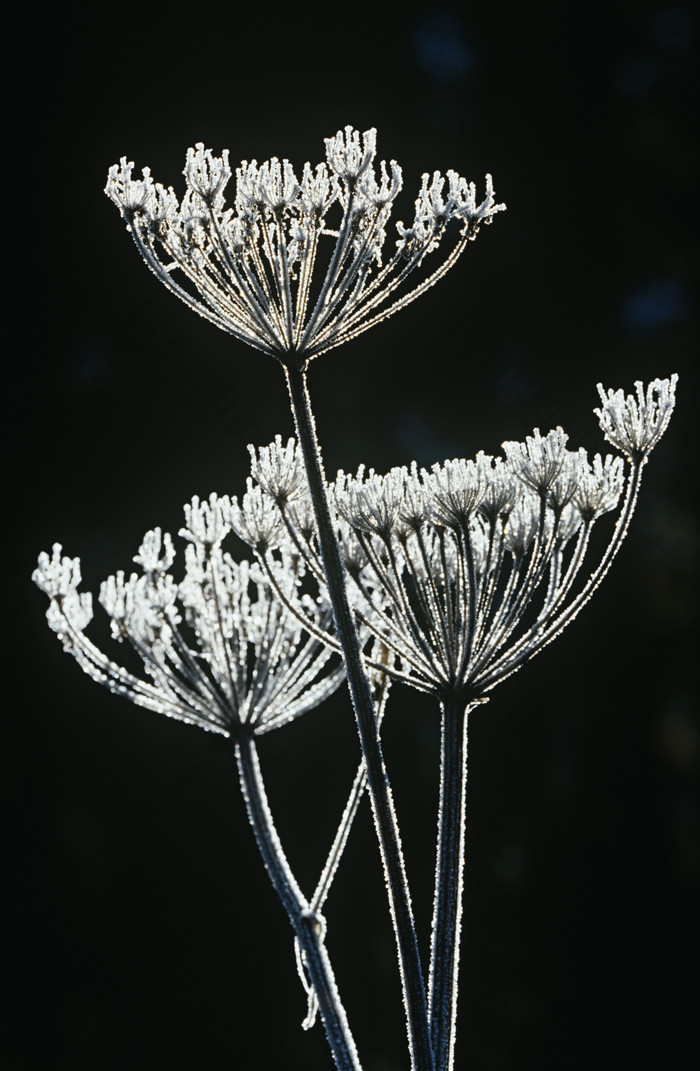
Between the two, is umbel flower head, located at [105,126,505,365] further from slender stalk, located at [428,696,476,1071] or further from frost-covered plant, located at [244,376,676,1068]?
slender stalk, located at [428,696,476,1071]

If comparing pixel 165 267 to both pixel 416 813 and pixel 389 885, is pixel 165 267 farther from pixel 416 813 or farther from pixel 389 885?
pixel 416 813

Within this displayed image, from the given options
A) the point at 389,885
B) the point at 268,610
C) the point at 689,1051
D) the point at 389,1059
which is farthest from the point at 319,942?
the point at 689,1051

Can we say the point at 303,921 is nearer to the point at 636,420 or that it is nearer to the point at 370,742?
the point at 370,742

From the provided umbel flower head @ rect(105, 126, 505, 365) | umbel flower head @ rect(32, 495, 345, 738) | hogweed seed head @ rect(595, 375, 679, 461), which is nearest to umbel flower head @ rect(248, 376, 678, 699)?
hogweed seed head @ rect(595, 375, 679, 461)

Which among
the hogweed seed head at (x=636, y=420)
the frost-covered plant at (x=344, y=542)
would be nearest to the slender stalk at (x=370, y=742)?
the frost-covered plant at (x=344, y=542)

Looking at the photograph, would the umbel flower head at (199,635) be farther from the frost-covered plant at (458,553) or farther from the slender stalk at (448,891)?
the slender stalk at (448,891)

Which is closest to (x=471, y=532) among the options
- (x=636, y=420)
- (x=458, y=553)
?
(x=458, y=553)
